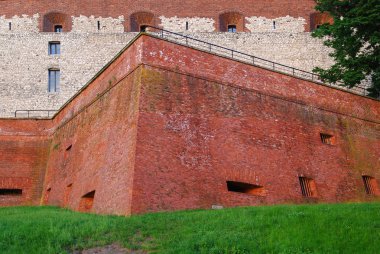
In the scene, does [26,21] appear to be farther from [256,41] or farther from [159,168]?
[159,168]

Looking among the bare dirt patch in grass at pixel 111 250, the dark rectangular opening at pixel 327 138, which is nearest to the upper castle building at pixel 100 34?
the dark rectangular opening at pixel 327 138

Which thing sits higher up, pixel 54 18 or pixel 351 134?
pixel 54 18

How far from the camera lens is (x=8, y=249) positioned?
12445mm

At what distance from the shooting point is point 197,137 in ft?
58.2

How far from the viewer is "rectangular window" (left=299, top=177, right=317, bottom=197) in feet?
64.0

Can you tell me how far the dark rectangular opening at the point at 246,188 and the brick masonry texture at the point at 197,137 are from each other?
16 centimetres

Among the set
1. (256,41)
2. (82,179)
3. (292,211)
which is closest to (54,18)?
(256,41)

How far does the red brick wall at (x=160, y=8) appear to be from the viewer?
123 ft

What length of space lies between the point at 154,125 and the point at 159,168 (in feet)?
4.17

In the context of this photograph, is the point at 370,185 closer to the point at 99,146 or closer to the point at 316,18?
the point at 99,146

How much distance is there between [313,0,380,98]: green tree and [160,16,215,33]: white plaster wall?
1182cm

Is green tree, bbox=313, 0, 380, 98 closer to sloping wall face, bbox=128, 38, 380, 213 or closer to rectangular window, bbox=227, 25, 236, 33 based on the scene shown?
sloping wall face, bbox=128, 38, 380, 213

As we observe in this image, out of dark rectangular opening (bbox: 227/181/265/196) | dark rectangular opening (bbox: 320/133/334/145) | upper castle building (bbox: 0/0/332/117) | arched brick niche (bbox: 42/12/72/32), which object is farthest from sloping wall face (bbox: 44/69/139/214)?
arched brick niche (bbox: 42/12/72/32)

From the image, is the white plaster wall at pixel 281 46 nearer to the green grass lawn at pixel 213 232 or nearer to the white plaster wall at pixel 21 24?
the white plaster wall at pixel 21 24
